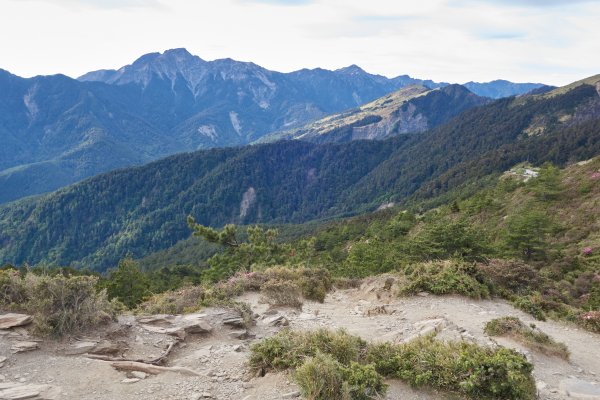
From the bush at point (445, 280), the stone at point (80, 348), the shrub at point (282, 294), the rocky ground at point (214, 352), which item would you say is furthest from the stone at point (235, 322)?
the bush at point (445, 280)

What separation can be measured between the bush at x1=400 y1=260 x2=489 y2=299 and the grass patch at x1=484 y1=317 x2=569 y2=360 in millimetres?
4206

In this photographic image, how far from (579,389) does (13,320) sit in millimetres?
16070

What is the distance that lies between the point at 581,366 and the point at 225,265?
96.2 feet

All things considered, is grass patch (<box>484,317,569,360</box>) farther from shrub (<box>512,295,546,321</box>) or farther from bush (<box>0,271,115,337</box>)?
bush (<box>0,271,115,337</box>)

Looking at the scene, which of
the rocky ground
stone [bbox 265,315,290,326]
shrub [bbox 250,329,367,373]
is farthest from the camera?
stone [bbox 265,315,290,326]

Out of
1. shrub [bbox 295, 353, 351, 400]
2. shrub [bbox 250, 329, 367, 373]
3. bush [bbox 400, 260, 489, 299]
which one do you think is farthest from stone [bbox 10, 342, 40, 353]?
bush [bbox 400, 260, 489, 299]

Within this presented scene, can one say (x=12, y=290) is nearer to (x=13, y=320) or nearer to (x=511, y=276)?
(x=13, y=320)

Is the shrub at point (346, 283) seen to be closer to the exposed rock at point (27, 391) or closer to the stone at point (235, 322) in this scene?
the stone at point (235, 322)

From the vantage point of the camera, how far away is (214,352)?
1245 cm

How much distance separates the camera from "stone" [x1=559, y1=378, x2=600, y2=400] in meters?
9.26

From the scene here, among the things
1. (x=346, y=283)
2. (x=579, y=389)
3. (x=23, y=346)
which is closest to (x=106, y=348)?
(x=23, y=346)

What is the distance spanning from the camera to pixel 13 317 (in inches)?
487

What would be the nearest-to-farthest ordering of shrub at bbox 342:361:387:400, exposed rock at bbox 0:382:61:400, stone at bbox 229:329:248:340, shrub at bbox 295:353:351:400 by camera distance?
shrub at bbox 295:353:351:400, shrub at bbox 342:361:387:400, exposed rock at bbox 0:382:61:400, stone at bbox 229:329:248:340

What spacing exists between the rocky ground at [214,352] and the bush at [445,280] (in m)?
0.44
